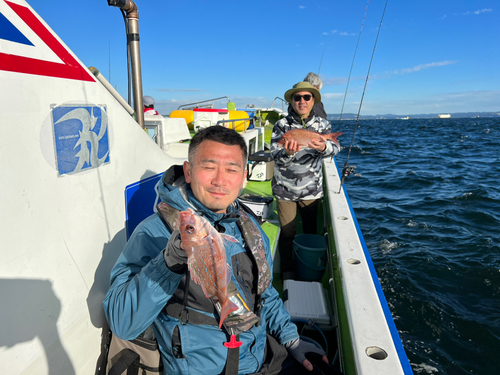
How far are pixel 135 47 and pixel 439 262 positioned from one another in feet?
22.8

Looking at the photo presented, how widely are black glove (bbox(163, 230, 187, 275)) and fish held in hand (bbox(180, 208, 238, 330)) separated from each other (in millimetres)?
37

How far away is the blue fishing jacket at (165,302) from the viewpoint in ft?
4.74

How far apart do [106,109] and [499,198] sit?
42.5ft

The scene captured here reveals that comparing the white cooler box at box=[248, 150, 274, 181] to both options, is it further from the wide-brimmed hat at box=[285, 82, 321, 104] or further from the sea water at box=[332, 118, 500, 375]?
the wide-brimmed hat at box=[285, 82, 321, 104]

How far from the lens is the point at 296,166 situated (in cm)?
395

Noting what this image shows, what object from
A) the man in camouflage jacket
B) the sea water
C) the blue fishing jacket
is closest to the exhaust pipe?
the blue fishing jacket

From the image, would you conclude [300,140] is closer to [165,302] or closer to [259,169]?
[165,302]

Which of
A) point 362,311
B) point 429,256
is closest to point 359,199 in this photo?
point 429,256

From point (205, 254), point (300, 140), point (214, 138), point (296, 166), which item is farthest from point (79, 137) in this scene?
point (296, 166)

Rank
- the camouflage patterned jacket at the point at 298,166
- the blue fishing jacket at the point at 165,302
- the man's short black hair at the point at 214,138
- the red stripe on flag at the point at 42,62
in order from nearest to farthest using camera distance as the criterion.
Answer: the red stripe on flag at the point at 42,62 → the blue fishing jacket at the point at 165,302 → the man's short black hair at the point at 214,138 → the camouflage patterned jacket at the point at 298,166

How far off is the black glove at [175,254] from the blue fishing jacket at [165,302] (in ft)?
0.16

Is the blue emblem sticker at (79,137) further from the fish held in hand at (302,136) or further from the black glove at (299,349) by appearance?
the fish held in hand at (302,136)

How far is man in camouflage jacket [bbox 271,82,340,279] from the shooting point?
3.83 m

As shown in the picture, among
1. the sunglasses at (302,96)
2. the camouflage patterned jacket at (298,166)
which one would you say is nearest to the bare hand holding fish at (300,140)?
the camouflage patterned jacket at (298,166)
